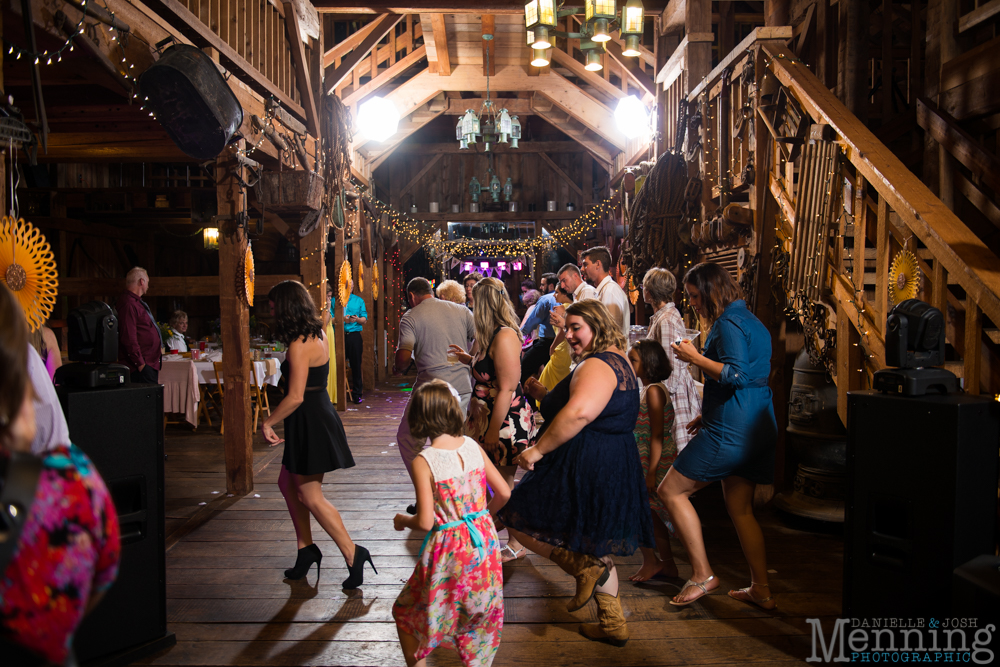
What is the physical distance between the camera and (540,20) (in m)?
5.23

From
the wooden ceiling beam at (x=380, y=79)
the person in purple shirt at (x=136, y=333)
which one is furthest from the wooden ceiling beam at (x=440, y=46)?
the person in purple shirt at (x=136, y=333)

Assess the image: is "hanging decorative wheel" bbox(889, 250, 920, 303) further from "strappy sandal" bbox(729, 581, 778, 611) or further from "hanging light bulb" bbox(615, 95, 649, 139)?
"hanging light bulb" bbox(615, 95, 649, 139)

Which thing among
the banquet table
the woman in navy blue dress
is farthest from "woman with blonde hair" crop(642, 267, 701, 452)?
the banquet table

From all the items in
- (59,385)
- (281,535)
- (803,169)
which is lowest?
(281,535)

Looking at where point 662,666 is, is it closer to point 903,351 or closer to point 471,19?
point 903,351

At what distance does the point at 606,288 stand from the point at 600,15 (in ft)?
7.17

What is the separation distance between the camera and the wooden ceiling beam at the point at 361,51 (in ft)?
26.3

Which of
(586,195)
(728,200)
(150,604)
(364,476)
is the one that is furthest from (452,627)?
(586,195)

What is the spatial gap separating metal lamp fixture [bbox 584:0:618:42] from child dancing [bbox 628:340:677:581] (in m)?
3.13

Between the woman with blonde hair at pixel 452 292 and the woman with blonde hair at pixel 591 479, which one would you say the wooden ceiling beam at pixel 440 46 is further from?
the woman with blonde hair at pixel 591 479

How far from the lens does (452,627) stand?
86.6 inches

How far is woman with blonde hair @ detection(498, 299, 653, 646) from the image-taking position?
8.54 feet

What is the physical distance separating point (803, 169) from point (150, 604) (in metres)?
3.82

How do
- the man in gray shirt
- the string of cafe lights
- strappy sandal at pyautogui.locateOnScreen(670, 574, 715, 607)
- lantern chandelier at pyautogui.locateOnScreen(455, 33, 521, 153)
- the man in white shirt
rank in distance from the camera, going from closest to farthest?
strappy sandal at pyautogui.locateOnScreen(670, 574, 715, 607), the man in gray shirt, the man in white shirt, lantern chandelier at pyautogui.locateOnScreen(455, 33, 521, 153), the string of cafe lights
